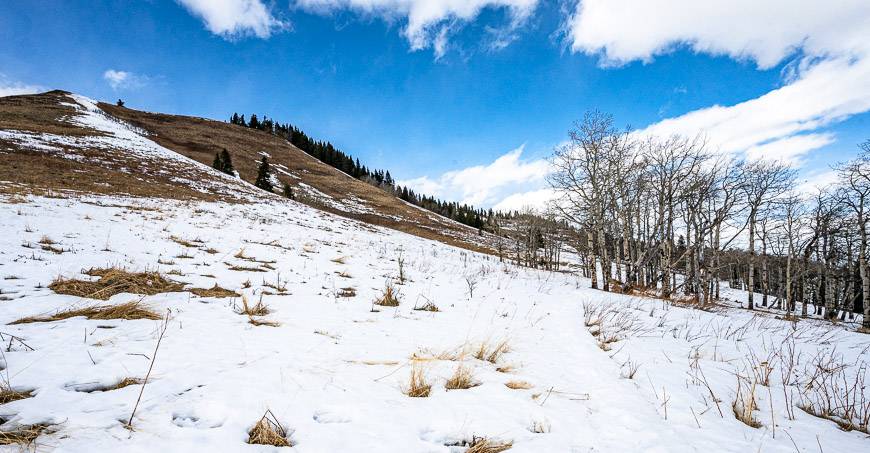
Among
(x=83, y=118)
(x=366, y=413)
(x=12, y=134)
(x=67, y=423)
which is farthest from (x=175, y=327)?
(x=83, y=118)

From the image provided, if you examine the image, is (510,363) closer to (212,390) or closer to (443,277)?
(212,390)

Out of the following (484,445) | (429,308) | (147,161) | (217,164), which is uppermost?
(217,164)

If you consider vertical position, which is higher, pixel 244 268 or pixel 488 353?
pixel 244 268

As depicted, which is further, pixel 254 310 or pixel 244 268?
pixel 244 268

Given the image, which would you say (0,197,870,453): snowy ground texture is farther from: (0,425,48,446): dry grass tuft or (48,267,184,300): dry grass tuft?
(48,267,184,300): dry grass tuft

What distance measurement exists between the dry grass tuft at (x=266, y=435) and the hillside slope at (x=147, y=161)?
20940 mm

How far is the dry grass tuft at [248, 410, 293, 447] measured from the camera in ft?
5.83

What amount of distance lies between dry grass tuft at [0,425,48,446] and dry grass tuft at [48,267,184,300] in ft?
10.2

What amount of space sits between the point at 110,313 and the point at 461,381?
3757 mm

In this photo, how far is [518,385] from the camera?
2.76m

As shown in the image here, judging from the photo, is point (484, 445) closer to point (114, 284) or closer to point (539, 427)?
point (539, 427)

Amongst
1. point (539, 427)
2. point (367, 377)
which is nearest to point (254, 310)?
point (367, 377)

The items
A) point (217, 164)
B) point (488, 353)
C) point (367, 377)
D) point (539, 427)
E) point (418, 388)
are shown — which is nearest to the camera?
point (539, 427)

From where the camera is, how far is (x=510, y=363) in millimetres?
3291
